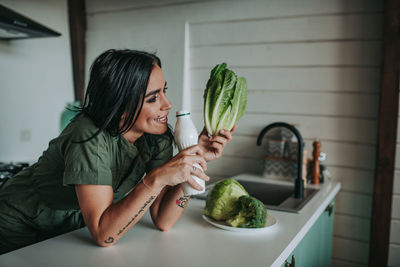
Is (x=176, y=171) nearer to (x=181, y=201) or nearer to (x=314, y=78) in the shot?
(x=181, y=201)

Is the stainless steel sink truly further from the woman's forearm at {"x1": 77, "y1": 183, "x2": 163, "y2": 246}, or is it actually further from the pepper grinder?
the woman's forearm at {"x1": 77, "y1": 183, "x2": 163, "y2": 246}

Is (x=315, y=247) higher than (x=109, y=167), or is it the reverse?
(x=109, y=167)

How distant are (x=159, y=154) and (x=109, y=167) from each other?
291 millimetres

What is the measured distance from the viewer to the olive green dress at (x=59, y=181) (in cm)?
115

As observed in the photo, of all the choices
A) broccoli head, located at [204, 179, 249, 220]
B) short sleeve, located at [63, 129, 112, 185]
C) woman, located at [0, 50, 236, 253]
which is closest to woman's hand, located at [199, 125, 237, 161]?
woman, located at [0, 50, 236, 253]

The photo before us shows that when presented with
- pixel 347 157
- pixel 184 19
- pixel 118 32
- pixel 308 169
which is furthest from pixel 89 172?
pixel 118 32

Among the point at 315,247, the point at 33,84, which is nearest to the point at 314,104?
the point at 315,247

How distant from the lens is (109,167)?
1.14m

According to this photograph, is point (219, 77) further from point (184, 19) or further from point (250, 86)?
point (184, 19)

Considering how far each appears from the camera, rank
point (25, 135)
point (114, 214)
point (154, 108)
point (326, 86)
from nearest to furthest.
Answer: point (114, 214)
point (154, 108)
point (326, 86)
point (25, 135)

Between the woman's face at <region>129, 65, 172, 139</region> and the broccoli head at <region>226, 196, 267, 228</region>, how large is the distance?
40 cm

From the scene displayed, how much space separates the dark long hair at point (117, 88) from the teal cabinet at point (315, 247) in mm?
715

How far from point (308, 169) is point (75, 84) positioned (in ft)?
6.83

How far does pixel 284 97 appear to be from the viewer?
2424 mm
